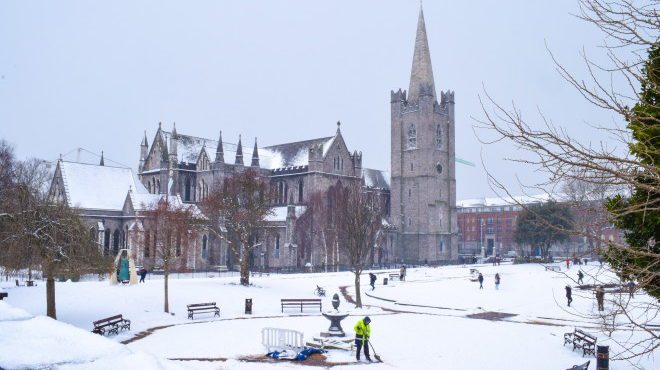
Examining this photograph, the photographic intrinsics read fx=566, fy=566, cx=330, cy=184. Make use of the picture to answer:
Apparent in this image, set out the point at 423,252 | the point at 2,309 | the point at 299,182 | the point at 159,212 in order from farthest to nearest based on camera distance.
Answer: the point at 423,252, the point at 299,182, the point at 159,212, the point at 2,309

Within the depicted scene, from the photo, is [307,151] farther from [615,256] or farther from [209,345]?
[615,256]

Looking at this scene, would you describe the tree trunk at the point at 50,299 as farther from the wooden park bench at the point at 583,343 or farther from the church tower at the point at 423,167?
the church tower at the point at 423,167

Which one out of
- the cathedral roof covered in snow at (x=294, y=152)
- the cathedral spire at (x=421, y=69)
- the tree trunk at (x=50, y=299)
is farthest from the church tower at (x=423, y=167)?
the tree trunk at (x=50, y=299)

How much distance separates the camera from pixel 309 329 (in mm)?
25453

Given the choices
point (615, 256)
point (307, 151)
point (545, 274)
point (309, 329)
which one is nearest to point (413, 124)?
point (307, 151)

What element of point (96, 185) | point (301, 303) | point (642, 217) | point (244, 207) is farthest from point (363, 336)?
point (96, 185)

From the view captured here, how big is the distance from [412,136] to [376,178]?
1254 cm

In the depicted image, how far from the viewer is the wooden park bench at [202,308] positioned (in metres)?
29.0

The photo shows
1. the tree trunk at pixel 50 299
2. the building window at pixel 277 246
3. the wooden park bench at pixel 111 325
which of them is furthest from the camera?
the building window at pixel 277 246

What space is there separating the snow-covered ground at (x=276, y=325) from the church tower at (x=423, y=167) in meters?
33.6

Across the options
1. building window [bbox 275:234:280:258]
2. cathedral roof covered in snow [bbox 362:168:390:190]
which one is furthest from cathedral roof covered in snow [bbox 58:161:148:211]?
cathedral roof covered in snow [bbox 362:168:390:190]

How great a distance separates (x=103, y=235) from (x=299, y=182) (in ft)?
81.1

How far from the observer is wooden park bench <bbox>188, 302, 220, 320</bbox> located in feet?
95.3

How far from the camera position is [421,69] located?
86062mm
